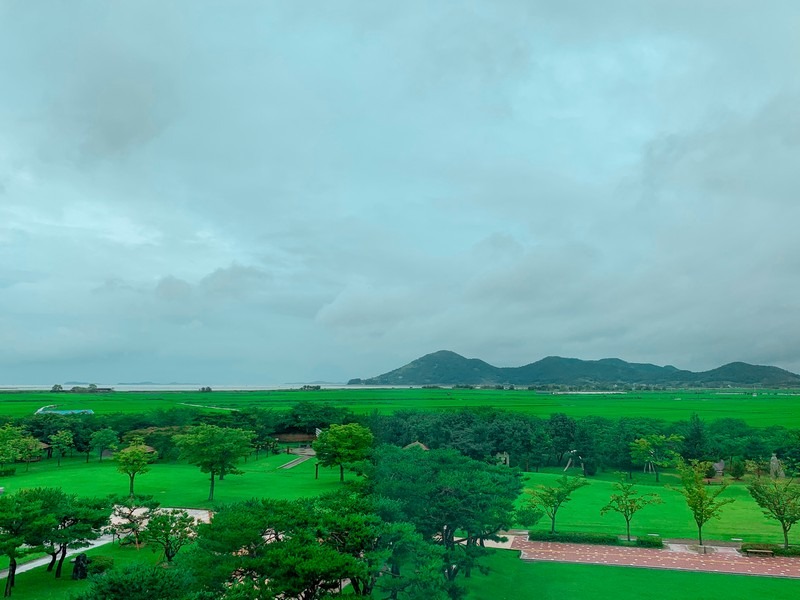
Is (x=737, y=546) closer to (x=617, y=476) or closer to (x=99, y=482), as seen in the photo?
(x=617, y=476)

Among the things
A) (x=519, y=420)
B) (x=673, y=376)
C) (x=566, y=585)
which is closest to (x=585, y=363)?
(x=673, y=376)

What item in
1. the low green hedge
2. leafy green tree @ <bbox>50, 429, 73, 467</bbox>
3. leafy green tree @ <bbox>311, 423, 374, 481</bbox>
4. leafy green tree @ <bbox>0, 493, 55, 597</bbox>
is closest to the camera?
leafy green tree @ <bbox>0, 493, 55, 597</bbox>

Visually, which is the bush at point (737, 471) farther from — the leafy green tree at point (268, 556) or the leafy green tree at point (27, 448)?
the leafy green tree at point (27, 448)

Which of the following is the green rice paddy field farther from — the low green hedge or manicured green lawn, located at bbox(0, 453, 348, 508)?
the low green hedge

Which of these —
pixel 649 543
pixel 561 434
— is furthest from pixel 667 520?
pixel 561 434

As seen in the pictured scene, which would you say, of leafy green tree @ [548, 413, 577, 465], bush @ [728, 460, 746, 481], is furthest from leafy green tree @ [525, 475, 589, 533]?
bush @ [728, 460, 746, 481]

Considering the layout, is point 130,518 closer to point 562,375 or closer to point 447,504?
point 447,504

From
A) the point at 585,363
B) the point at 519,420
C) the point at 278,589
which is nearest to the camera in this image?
the point at 278,589
